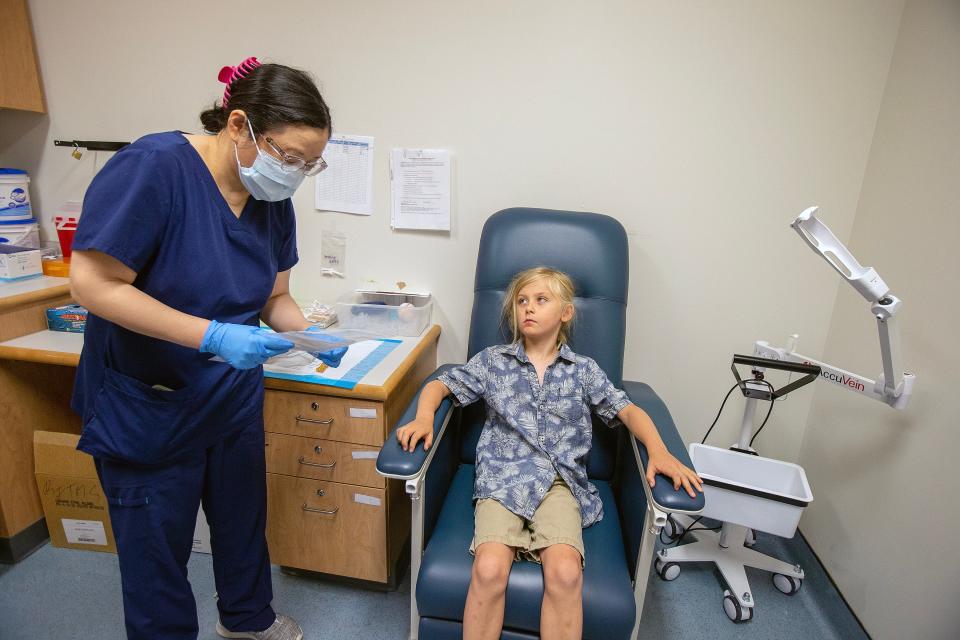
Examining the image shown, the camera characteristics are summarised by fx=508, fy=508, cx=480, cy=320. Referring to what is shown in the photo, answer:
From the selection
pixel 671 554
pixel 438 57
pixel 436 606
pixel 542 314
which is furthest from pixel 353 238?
pixel 671 554

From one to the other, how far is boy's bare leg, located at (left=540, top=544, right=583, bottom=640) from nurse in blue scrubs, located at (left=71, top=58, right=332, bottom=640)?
760 millimetres

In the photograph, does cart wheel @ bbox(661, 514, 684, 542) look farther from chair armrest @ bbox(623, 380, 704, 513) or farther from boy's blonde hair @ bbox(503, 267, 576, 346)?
boy's blonde hair @ bbox(503, 267, 576, 346)

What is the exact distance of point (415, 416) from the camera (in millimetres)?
1301

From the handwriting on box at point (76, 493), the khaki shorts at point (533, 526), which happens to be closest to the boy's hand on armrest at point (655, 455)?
the khaki shorts at point (533, 526)

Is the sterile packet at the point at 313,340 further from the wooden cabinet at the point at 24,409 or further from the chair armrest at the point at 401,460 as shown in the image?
the wooden cabinet at the point at 24,409

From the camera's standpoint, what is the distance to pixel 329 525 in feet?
5.00

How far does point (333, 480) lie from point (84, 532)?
993 mm

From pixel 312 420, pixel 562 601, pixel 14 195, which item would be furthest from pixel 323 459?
pixel 14 195

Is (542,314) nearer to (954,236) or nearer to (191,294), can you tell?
(191,294)

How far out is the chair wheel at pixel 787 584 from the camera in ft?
5.46

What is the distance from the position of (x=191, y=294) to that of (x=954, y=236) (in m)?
1.80

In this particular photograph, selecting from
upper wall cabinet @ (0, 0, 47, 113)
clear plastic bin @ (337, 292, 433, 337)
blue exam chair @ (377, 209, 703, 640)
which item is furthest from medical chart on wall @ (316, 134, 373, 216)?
upper wall cabinet @ (0, 0, 47, 113)

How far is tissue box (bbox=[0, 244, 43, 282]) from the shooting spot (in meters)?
1.74

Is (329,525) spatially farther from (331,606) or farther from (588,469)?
(588,469)
